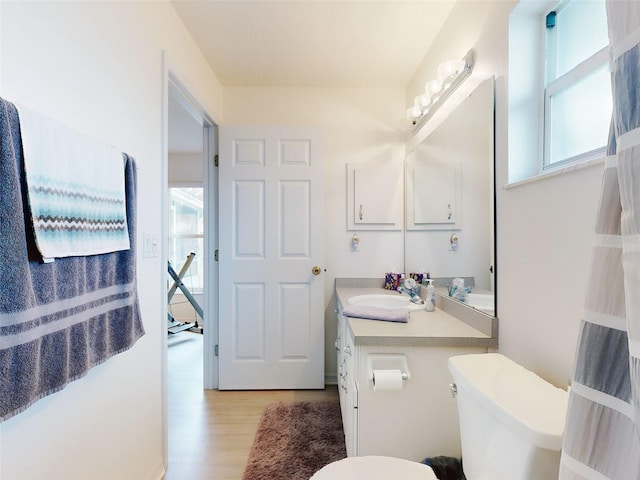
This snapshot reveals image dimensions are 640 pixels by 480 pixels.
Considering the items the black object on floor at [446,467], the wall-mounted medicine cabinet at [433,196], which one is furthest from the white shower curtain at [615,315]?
the wall-mounted medicine cabinet at [433,196]

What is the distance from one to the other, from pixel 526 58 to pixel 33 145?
5.29 ft

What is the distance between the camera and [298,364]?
2.34 meters

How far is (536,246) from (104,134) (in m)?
1.57

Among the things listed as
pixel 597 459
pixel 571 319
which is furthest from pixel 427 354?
pixel 597 459

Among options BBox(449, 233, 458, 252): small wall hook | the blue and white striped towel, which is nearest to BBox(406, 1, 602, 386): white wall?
BBox(449, 233, 458, 252): small wall hook

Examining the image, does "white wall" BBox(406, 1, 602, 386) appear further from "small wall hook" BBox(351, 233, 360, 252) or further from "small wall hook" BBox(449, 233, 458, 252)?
"small wall hook" BBox(351, 233, 360, 252)

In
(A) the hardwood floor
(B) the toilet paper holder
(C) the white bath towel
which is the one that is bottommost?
(A) the hardwood floor

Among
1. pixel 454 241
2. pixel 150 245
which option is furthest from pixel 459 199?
pixel 150 245

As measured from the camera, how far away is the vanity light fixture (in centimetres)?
147

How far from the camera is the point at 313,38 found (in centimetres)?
184

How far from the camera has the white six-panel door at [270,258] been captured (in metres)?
2.32

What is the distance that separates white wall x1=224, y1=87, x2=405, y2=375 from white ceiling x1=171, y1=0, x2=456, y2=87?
95 millimetres

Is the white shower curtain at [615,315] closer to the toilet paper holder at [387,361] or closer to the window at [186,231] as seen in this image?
the toilet paper holder at [387,361]

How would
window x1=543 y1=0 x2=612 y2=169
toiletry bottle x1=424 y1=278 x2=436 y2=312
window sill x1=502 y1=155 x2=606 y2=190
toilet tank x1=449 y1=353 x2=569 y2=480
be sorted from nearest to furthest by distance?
toilet tank x1=449 y1=353 x2=569 y2=480 → window sill x1=502 y1=155 x2=606 y2=190 → window x1=543 y1=0 x2=612 y2=169 → toiletry bottle x1=424 y1=278 x2=436 y2=312
